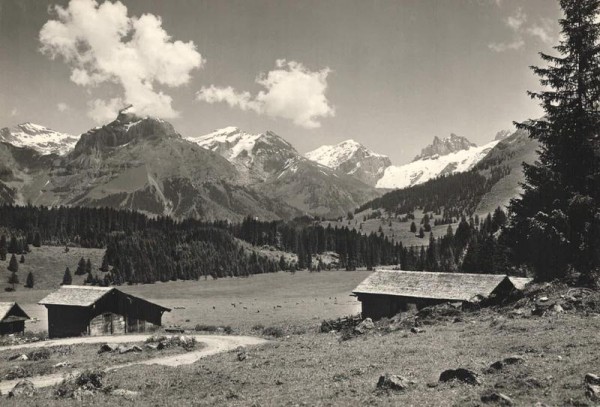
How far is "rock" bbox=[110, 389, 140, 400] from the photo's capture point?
2289 centimetres

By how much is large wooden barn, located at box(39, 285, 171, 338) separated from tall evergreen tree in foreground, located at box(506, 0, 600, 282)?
55.1 m

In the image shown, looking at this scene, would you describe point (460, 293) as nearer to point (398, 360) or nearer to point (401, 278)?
point (401, 278)

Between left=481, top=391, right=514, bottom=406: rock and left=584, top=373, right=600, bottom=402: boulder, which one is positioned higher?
left=584, top=373, right=600, bottom=402: boulder

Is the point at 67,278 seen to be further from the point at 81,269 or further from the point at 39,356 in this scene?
the point at 39,356

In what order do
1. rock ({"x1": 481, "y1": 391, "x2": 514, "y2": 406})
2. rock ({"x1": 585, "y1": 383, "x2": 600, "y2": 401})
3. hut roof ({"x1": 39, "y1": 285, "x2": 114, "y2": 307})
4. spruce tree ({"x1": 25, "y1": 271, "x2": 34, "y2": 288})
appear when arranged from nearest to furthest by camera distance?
rock ({"x1": 585, "y1": 383, "x2": 600, "y2": 401}) < rock ({"x1": 481, "y1": 391, "x2": 514, "y2": 406}) < hut roof ({"x1": 39, "y1": 285, "x2": 114, "y2": 307}) < spruce tree ({"x1": 25, "y1": 271, "x2": 34, "y2": 288})

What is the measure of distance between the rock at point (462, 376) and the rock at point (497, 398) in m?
2.14

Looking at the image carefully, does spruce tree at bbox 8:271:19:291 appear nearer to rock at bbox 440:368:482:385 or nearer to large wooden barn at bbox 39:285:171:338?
large wooden barn at bbox 39:285:171:338

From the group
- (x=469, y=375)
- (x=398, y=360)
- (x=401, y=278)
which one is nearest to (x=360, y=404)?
(x=469, y=375)

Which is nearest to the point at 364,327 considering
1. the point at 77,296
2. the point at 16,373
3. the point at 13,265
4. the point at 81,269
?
the point at 16,373

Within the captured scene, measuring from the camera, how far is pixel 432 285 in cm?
5612

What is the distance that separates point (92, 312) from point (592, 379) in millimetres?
64718

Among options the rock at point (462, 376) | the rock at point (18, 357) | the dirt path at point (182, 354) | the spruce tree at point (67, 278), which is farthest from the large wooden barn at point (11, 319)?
the spruce tree at point (67, 278)

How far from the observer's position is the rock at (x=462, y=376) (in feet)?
60.8

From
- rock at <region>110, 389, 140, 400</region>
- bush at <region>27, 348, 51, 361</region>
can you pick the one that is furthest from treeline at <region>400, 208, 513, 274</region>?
bush at <region>27, 348, 51, 361</region>
